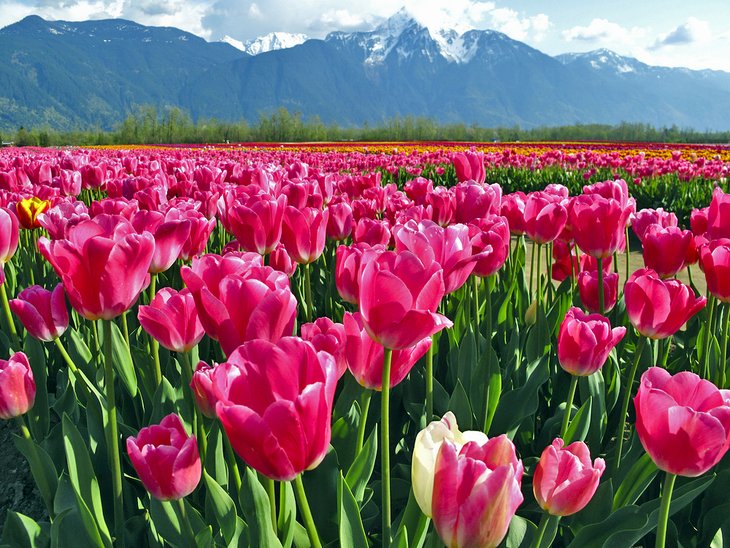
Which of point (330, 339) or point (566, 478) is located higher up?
point (330, 339)

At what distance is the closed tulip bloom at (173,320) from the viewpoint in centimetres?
115

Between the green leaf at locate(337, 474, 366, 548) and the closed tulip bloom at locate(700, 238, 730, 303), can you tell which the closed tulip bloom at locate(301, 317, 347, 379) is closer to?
the green leaf at locate(337, 474, 366, 548)

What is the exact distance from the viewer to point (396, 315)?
93cm

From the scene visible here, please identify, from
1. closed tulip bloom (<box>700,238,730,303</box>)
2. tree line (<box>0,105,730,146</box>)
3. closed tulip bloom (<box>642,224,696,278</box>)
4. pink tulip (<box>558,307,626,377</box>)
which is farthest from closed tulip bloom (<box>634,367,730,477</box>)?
tree line (<box>0,105,730,146</box>)

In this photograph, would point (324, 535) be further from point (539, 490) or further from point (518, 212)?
point (518, 212)

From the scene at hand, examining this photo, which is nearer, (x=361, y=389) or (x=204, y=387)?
(x=204, y=387)

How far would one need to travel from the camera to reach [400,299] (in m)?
0.92

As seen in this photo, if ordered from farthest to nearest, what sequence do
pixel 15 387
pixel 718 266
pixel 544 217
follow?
pixel 544 217 → pixel 718 266 → pixel 15 387

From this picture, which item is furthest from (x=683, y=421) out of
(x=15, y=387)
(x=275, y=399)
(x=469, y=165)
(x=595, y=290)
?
(x=469, y=165)

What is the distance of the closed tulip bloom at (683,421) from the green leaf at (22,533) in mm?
1236

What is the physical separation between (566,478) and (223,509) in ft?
2.11

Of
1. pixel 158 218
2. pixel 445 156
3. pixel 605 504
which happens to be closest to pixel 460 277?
pixel 605 504

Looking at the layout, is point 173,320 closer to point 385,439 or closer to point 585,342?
point 385,439

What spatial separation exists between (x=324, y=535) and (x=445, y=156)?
43.5ft
